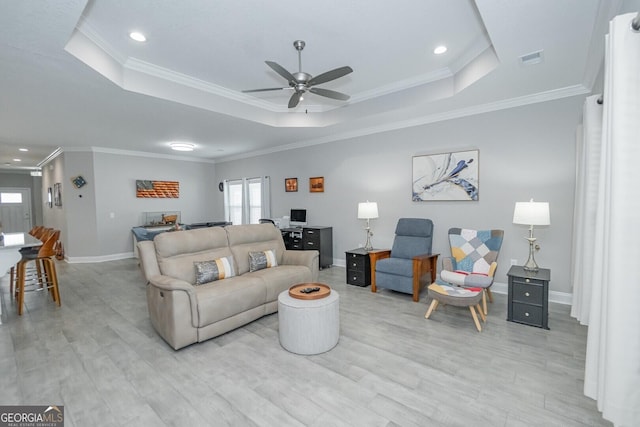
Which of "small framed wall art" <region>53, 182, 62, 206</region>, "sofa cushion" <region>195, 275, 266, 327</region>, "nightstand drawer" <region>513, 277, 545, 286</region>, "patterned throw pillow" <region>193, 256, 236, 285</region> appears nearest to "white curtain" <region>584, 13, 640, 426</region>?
"nightstand drawer" <region>513, 277, 545, 286</region>

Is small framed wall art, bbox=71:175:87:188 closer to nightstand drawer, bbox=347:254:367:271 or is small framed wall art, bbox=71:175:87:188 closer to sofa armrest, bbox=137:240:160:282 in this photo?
sofa armrest, bbox=137:240:160:282

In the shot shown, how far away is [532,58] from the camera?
Answer: 2.78 metres

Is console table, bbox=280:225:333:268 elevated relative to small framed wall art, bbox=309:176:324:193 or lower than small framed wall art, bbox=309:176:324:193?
lower

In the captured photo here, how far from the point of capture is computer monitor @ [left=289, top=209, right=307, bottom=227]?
6.37 metres

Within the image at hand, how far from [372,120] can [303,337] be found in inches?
142

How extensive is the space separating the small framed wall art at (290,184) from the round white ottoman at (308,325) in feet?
13.8

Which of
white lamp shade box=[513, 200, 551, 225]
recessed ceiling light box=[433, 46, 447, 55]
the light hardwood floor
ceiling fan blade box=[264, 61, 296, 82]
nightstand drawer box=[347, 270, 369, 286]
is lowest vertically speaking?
the light hardwood floor

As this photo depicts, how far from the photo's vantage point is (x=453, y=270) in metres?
3.71

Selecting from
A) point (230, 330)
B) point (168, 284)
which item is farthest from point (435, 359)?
point (168, 284)

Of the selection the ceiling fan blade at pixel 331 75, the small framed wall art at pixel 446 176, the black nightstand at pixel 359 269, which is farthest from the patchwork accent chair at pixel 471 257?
the ceiling fan blade at pixel 331 75

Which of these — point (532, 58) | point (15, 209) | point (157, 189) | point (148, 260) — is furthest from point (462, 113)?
point (15, 209)

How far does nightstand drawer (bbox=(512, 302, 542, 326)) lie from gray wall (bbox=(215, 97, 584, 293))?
1022mm

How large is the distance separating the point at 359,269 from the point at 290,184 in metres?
2.97

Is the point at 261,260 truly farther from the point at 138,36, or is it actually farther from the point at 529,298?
the point at 529,298
